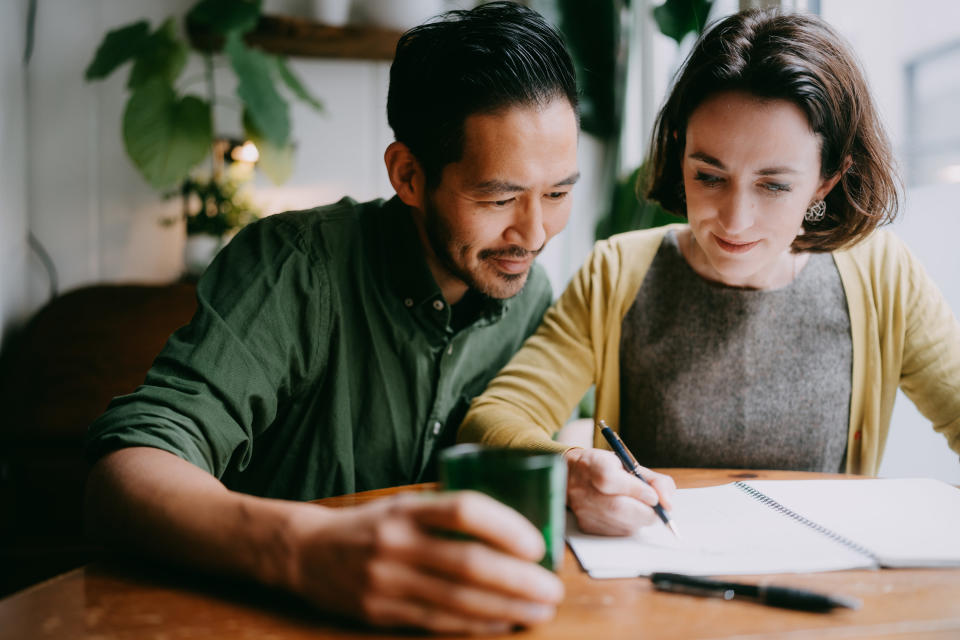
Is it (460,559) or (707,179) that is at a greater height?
(707,179)

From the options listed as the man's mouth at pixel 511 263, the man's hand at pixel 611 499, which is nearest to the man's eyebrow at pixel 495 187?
the man's mouth at pixel 511 263

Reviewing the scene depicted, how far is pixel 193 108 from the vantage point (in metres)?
2.21

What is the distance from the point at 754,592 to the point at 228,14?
94.1 inches

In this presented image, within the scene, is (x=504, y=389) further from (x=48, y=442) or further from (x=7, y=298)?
(x=7, y=298)

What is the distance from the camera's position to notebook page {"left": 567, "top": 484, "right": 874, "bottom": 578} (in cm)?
63

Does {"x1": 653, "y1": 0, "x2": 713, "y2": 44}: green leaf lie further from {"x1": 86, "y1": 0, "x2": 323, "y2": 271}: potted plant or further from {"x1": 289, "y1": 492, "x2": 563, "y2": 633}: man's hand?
{"x1": 289, "y1": 492, "x2": 563, "y2": 633}: man's hand

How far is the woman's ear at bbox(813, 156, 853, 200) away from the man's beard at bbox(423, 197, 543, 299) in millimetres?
504

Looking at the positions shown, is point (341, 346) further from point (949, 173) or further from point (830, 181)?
point (949, 173)

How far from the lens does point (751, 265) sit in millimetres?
1147

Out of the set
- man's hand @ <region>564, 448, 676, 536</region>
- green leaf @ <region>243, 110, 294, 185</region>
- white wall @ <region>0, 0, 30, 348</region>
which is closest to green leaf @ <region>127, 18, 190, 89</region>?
green leaf @ <region>243, 110, 294, 185</region>

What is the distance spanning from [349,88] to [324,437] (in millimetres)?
2033

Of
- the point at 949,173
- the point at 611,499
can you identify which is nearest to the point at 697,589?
the point at 611,499

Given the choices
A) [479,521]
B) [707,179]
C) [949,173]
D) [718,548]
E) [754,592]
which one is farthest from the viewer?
[949,173]

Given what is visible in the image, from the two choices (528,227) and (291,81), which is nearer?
(528,227)
